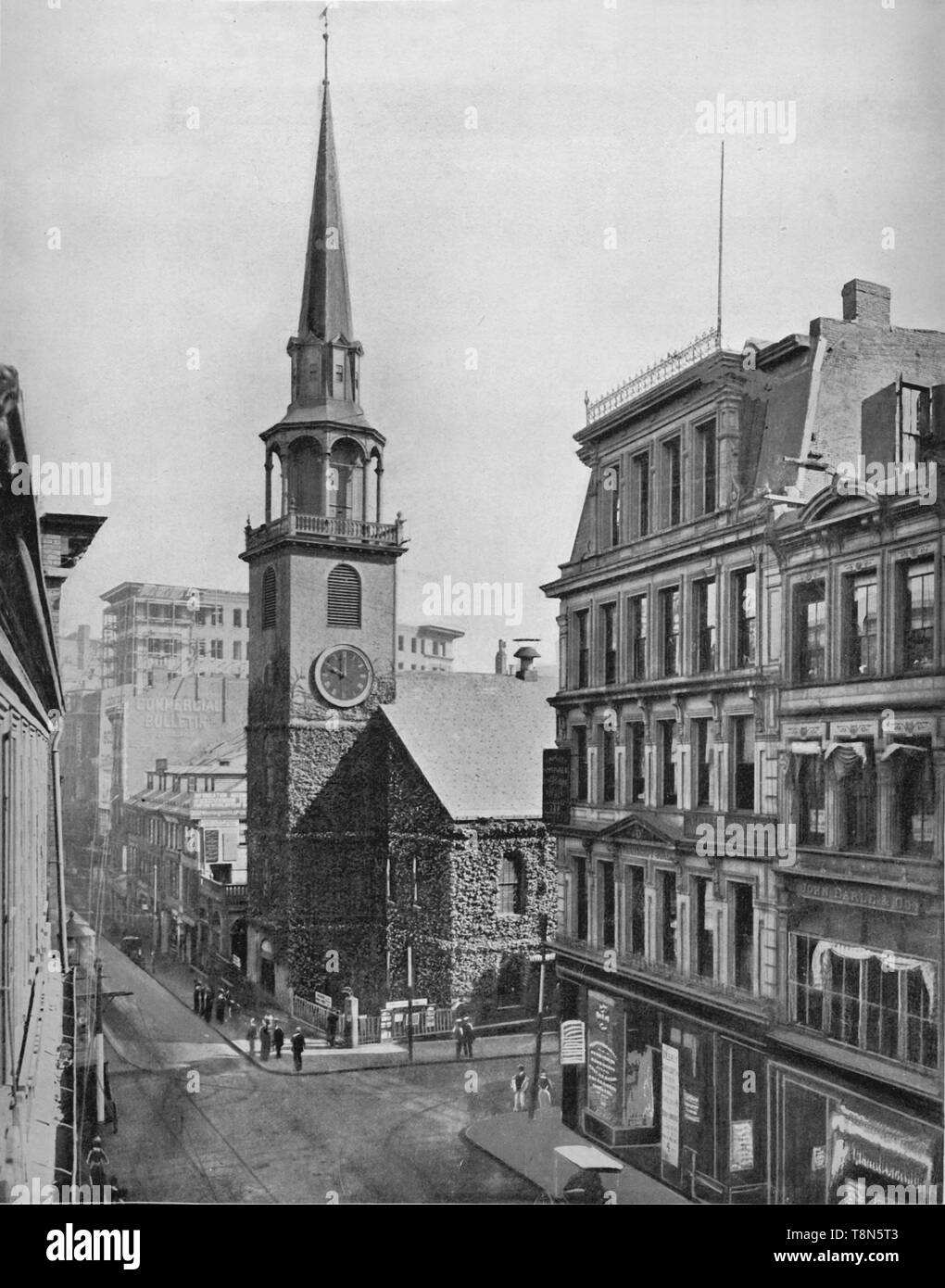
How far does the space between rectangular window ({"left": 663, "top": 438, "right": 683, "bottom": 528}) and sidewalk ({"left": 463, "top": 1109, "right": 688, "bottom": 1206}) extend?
6.15 meters

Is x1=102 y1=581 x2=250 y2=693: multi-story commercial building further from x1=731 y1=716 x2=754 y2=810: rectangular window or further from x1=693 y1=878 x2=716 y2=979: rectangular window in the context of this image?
x1=693 y1=878 x2=716 y2=979: rectangular window

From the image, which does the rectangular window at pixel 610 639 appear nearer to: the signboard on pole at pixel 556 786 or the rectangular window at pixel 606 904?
the signboard on pole at pixel 556 786

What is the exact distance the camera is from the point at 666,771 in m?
11.3

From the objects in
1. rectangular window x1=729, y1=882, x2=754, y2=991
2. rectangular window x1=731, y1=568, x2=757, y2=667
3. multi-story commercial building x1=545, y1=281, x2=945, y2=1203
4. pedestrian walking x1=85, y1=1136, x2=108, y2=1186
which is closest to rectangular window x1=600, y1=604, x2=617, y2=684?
multi-story commercial building x1=545, y1=281, x2=945, y2=1203

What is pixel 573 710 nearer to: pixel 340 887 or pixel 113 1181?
pixel 340 887

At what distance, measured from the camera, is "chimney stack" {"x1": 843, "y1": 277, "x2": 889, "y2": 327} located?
10.6 meters

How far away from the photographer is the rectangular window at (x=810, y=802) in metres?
10.2

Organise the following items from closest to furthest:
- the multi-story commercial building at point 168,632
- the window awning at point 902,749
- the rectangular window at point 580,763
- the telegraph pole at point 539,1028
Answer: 1. the window awning at point 902,749
2. the telegraph pole at point 539,1028
3. the multi-story commercial building at point 168,632
4. the rectangular window at point 580,763

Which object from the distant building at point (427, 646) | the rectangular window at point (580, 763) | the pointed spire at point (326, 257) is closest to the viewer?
the pointed spire at point (326, 257)

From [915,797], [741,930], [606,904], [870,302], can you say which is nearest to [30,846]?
[606,904]

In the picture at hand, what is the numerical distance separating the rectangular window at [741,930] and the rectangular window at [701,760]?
90cm

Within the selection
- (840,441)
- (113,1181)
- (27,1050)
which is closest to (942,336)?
(840,441)

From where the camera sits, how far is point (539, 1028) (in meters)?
11.4

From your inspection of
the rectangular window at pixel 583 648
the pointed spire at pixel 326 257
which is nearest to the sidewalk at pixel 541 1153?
the rectangular window at pixel 583 648
